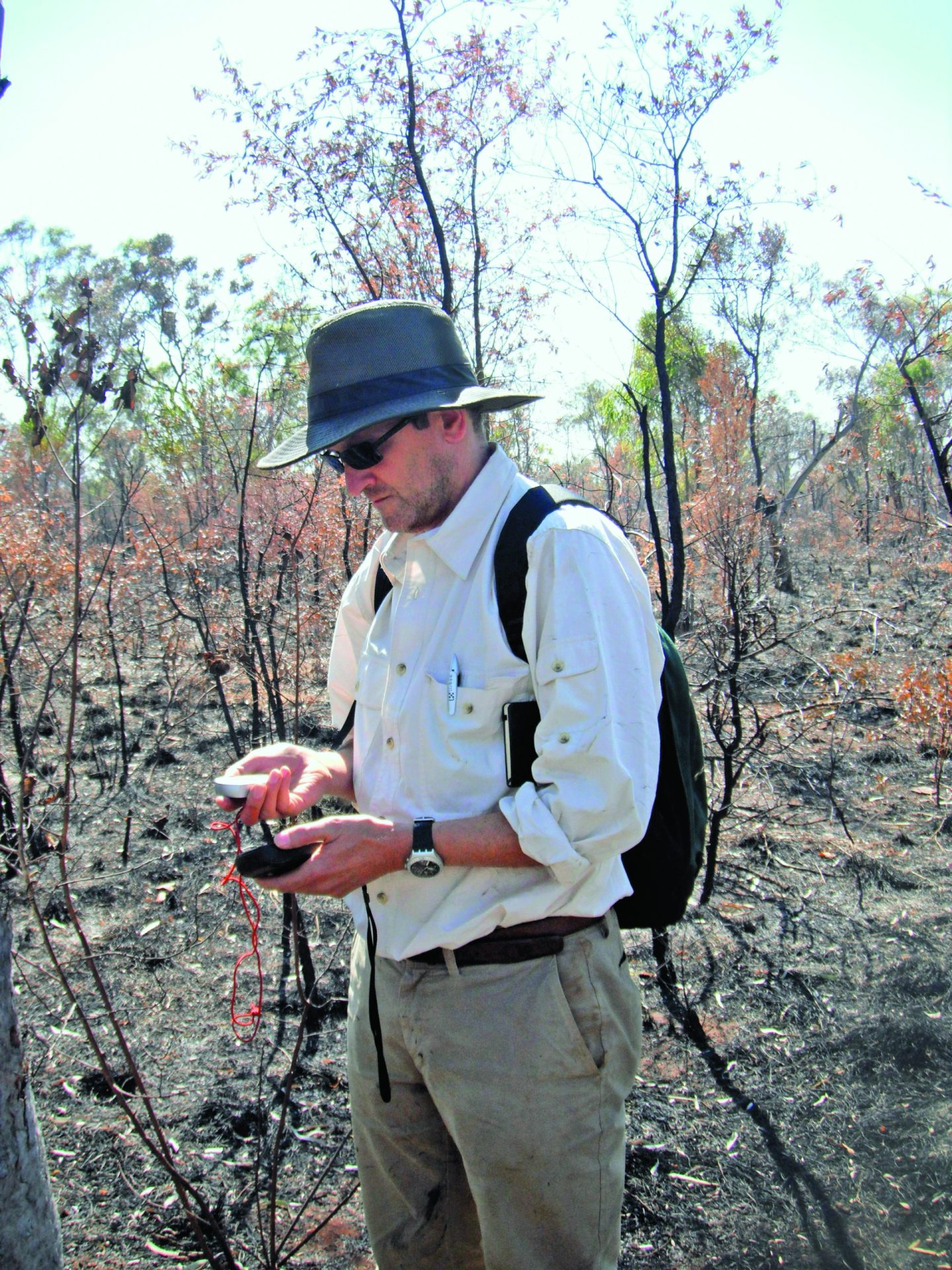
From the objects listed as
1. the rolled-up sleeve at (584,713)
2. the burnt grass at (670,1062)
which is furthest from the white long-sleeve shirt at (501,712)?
the burnt grass at (670,1062)

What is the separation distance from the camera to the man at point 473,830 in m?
1.39

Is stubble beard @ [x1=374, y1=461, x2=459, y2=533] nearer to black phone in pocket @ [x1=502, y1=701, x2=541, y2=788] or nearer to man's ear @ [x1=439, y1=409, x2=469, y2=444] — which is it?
man's ear @ [x1=439, y1=409, x2=469, y2=444]

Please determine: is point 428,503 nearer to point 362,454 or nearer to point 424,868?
point 362,454

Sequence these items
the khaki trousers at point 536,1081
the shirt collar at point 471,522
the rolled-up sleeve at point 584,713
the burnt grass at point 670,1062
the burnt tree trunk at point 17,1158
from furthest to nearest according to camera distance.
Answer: the burnt grass at point 670,1062
the burnt tree trunk at point 17,1158
the shirt collar at point 471,522
the khaki trousers at point 536,1081
the rolled-up sleeve at point 584,713

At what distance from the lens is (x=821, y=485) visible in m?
34.4

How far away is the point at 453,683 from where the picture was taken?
59.9 inches

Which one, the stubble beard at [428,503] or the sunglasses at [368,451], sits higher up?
the sunglasses at [368,451]

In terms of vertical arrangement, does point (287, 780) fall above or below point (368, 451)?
below

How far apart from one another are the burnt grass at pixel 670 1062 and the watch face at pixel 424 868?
88cm

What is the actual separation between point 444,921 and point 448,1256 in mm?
694

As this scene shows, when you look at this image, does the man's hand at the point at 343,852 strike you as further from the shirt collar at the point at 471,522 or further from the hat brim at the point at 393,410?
the hat brim at the point at 393,410

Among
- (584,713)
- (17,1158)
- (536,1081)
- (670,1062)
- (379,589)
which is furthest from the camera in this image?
(670,1062)

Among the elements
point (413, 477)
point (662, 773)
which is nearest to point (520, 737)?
point (662, 773)

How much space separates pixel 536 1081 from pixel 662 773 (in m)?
0.53
